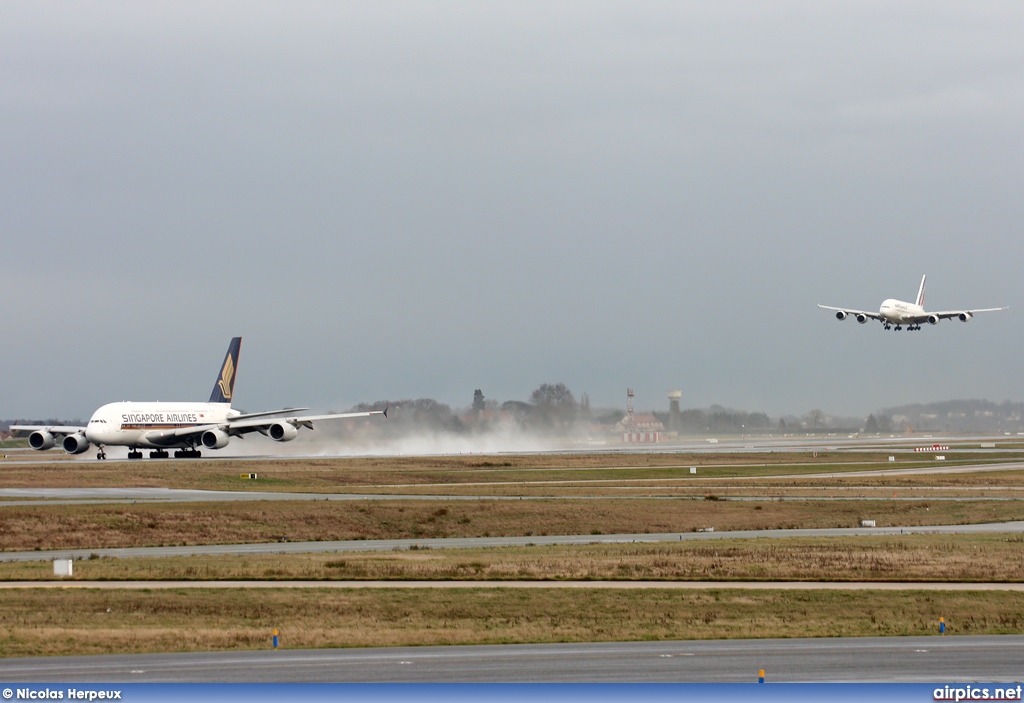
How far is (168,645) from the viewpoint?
882 inches

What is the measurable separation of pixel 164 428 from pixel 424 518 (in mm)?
46934

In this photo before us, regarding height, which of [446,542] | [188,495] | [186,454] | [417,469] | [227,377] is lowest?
[446,542]

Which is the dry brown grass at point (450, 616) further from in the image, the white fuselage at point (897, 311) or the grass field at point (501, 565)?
the white fuselage at point (897, 311)

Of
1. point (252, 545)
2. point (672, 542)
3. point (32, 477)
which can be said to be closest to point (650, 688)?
point (672, 542)

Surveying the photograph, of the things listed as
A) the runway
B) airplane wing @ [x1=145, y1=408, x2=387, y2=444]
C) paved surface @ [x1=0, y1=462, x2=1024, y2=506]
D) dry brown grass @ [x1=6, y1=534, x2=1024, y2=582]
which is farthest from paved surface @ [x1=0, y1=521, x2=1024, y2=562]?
airplane wing @ [x1=145, y1=408, x2=387, y2=444]

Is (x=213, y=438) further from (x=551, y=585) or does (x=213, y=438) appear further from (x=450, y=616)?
(x=450, y=616)

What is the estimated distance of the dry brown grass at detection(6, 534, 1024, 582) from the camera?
109 feet

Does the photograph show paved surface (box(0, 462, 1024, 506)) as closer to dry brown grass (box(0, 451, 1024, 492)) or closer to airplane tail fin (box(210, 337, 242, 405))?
dry brown grass (box(0, 451, 1024, 492))

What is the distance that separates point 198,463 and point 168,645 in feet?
208

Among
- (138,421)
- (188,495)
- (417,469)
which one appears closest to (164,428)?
(138,421)

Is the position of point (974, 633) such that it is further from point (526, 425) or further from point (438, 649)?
point (526, 425)

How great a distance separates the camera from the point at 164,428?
91500 mm

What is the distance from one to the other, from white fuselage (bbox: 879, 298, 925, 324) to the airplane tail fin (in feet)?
188

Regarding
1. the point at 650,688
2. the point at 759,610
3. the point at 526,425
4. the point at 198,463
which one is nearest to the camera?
the point at 650,688
